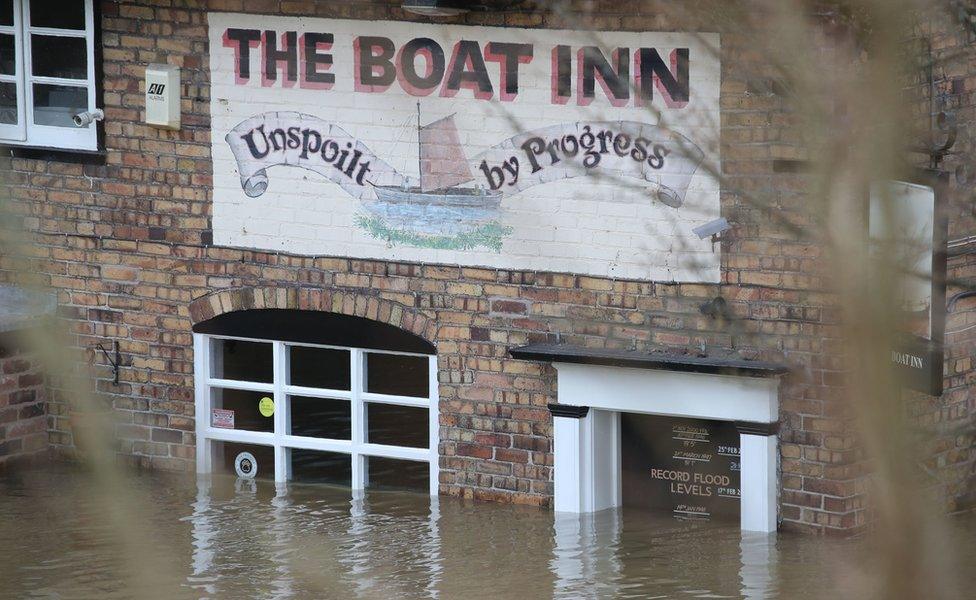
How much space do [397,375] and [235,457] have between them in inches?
57.0

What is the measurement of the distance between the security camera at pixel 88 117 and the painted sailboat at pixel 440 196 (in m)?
2.11

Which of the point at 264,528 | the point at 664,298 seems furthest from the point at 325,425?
the point at 664,298

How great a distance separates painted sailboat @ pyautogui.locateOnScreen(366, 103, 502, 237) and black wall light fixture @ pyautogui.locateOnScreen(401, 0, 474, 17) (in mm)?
675

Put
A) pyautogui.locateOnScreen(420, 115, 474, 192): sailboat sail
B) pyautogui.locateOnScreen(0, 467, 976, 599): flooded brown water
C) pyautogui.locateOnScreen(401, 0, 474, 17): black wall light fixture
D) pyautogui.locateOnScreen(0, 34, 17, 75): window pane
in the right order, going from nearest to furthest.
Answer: pyautogui.locateOnScreen(0, 467, 976, 599): flooded brown water < pyautogui.locateOnScreen(401, 0, 474, 17): black wall light fixture < pyautogui.locateOnScreen(420, 115, 474, 192): sailboat sail < pyautogui.locateOnScreen(0, 34, 17, 75): window pane

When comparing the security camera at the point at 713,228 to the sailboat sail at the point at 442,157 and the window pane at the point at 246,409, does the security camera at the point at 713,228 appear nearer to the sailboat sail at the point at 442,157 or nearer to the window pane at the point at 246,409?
the sailboat sail at the point at 442,157

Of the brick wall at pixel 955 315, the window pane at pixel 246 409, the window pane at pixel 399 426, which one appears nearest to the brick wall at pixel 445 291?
the window pane at pixel 246 409

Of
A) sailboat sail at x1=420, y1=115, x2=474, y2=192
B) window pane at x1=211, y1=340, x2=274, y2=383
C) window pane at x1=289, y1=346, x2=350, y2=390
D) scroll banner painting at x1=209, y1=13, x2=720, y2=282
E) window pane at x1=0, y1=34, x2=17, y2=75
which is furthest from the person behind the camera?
window pane at x1=0, y1=34, x2=17, y2=75

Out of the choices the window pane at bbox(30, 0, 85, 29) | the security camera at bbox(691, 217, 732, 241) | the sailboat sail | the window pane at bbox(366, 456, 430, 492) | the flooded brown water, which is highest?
the window pane at bbox(30, 0, 85, 29)

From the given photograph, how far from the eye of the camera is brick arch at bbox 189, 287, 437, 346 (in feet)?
34.9

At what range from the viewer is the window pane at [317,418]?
37.1 ft

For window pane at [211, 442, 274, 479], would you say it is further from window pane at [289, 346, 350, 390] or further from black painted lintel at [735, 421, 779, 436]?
black painted lintel at [735, 421, 779, 436]

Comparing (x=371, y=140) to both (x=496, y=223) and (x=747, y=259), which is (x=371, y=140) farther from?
(x=747, y=259)

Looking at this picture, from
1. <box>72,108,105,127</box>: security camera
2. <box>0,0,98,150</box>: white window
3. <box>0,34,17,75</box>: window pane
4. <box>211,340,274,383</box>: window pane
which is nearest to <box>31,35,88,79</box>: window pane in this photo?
<box>0,0,98,150</box>: white window

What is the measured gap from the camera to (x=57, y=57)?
37.6 feet
